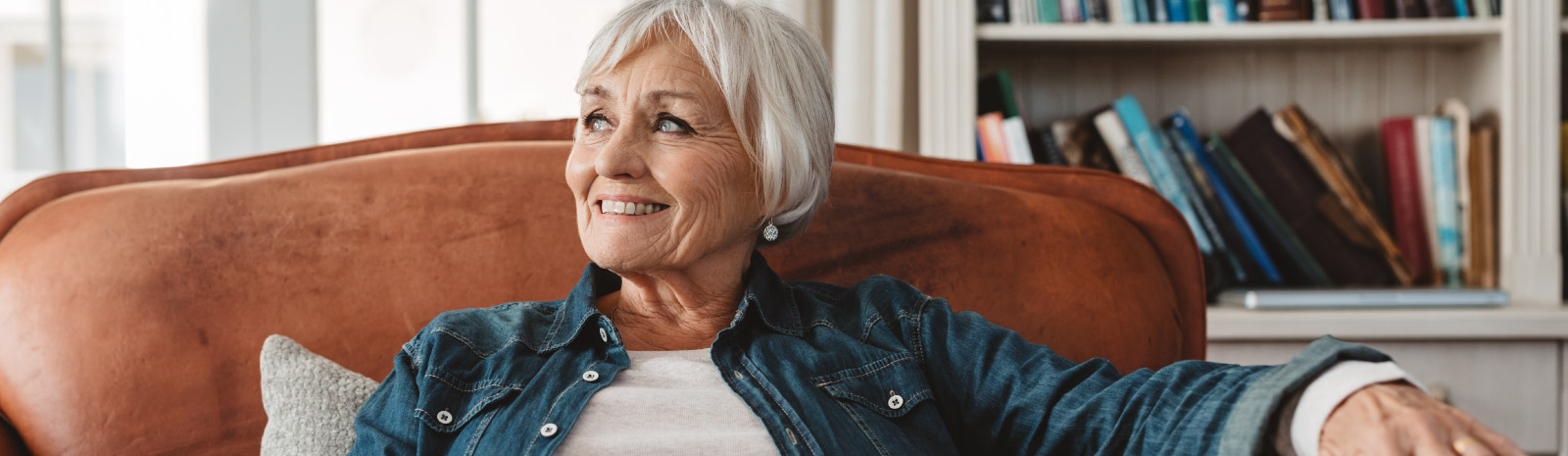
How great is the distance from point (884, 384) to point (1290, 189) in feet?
4.07

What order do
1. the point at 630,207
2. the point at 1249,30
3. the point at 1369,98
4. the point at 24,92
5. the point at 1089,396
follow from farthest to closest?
the point at 1369,98, the point at 1249,30, the point at 24,92, the point at 630,207, the point at 1089,396

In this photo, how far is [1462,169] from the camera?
1973 mm

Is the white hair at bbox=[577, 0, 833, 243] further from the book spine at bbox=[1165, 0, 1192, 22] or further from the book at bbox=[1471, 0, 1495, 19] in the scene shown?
the book at bbox=[1471, 0, 1495, 19]

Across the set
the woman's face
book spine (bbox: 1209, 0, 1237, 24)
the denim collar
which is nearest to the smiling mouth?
the woman's face

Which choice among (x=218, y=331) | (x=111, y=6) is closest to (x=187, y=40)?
(x=111, y=6)

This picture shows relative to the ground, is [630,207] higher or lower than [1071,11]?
lower

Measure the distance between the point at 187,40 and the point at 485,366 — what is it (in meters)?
1.18

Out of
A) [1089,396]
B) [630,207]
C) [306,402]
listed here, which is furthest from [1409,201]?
[306,402]

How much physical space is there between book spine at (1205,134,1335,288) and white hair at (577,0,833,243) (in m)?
1.10

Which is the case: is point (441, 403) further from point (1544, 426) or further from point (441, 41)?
point (1544, 426)

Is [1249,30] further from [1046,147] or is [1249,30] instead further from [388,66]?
[388,66]

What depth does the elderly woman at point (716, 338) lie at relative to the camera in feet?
3.25

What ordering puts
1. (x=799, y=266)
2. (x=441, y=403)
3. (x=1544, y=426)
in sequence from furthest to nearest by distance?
(x=1544, y=426), (x=799, y=266), (x=441, y=403)

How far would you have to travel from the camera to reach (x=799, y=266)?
4.40 feet
